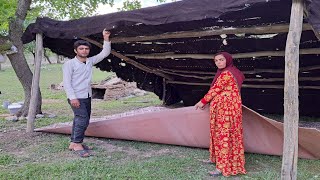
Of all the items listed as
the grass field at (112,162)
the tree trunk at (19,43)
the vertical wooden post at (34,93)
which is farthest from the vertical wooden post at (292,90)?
the tree trunk at (19,43)

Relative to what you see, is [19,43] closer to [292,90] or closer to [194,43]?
[194,43]

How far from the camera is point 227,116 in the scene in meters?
3.69

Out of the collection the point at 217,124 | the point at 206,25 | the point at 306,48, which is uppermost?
the point at 206,25

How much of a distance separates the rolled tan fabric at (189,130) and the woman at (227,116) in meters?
0.51

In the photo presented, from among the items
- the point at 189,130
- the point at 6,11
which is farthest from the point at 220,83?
the point at 6,11

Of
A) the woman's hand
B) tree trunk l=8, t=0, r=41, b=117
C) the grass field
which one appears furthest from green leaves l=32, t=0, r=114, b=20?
the woman's hand

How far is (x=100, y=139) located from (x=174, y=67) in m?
2.25

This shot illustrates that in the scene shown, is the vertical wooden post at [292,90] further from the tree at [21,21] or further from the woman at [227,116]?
the tree at [21,21]

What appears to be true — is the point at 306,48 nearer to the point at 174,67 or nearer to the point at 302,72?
the point at 302,72

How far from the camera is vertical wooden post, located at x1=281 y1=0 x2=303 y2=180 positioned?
3113mm

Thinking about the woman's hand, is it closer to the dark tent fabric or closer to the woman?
the woman

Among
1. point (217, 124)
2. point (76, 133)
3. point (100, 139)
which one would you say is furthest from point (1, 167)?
point (217, 124)

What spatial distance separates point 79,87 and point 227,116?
6.28 ft

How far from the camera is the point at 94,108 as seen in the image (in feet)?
29.2
